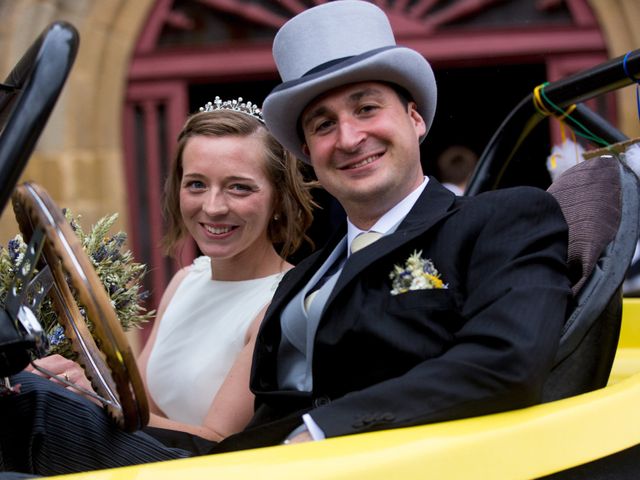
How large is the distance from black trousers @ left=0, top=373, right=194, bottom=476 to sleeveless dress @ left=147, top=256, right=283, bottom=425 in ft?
1.99

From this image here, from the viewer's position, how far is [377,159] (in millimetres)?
1692

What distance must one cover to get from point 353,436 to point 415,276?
1.24 feet

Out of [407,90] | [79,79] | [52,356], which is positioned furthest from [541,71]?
[52,356]

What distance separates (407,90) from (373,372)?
0.55m

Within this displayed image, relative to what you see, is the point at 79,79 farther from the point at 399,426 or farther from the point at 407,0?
the point at 399,426

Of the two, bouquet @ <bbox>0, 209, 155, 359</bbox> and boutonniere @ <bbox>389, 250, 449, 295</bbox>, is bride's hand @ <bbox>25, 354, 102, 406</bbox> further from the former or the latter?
boutonniere @ <bbox>389, 250, 449, 295</bbox>

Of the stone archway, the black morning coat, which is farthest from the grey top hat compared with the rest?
the stone archway

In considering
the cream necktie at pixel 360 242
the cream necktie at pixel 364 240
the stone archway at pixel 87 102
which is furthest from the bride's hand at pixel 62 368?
the stone archway at pixel 87 102

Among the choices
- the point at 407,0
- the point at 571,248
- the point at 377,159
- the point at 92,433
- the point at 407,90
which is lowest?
the point at 92,433

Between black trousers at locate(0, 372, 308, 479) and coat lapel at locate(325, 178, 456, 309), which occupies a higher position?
coat lapel at locate(325, 178, 456, 309)

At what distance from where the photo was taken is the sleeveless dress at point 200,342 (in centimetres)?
212

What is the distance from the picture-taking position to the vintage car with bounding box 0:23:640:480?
112 cm

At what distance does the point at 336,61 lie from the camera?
1.75 meters

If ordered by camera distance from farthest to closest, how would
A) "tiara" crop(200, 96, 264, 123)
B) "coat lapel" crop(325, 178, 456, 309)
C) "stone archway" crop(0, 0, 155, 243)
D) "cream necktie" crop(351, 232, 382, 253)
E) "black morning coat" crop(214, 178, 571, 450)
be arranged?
"stone archway" crop(0, 0, 155, 243)
"tiara" crop(200, 96, 264, 123)
"cream necktie" crop(351, 232, 382, 253)
"coat lapel" crop(325, 178, 456, 309)
"black morning coat" crop(214, 178, 571, 450)
